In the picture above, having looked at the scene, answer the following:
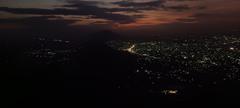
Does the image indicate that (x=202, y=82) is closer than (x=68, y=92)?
No

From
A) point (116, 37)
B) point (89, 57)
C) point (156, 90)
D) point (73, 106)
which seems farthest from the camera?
point (116, 37)

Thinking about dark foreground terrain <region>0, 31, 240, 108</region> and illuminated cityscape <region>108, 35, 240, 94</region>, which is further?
illuminated cityscape <region>108, 35, 240, 94</region>

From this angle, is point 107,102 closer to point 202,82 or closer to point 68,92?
point 68,92

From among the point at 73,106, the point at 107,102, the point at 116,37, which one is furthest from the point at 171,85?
the point at 116,37

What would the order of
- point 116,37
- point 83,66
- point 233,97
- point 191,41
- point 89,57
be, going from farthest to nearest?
point 116,37, point 191,41, point 89,57, point 83,66, point 233,97

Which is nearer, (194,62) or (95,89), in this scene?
(95,89)

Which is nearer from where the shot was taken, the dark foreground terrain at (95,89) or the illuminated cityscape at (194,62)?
the dark foreground terrain at (95,89)

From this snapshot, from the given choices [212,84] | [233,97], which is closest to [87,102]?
[233,97]

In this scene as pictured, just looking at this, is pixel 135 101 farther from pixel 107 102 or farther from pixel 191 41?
pixel 191 41

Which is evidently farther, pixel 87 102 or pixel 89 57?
pixel 89 57
